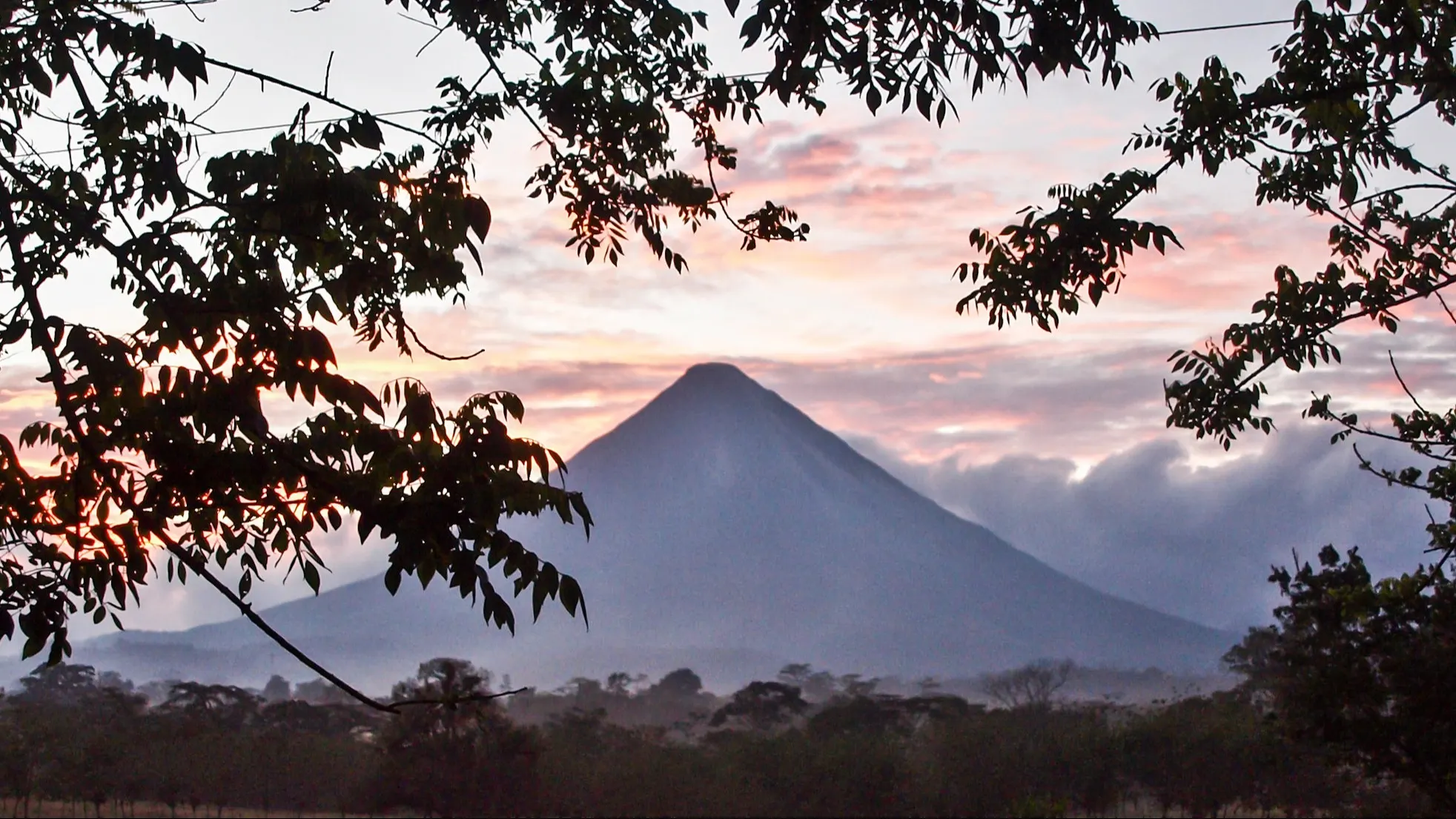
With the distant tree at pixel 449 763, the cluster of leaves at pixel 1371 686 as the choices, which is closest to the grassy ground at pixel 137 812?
the distant tree at pixel 449 763

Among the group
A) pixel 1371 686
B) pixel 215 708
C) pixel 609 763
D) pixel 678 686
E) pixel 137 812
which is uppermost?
pixel 1371 686

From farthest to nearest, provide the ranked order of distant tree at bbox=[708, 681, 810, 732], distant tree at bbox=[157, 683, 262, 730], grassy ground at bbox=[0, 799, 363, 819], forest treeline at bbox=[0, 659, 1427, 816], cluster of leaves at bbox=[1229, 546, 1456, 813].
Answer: distant tree at bbox=[708, 681, 810, 732] < distant tree at bbox=[157, 683, 262, 730] < grassy ground at bbox=[0, 799, 363, 819] < forest treeline at bbox=[0, 659, 1427, 816] < cluster of leaves at bbox=[1229, 546, 1456, 813]

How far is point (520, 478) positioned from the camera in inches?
181

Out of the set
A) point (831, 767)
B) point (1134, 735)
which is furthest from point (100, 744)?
point (1134, 735)

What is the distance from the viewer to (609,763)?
67000mm

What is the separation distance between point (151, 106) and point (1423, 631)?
51.9 ft

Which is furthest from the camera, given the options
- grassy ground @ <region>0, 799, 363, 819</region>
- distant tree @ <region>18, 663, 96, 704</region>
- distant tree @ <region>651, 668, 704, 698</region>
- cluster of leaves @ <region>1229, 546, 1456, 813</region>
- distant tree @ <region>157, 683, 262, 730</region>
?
distant tree @ <region>651, 668, 704, 698</region>

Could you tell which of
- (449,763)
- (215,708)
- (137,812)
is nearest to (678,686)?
(215,708)

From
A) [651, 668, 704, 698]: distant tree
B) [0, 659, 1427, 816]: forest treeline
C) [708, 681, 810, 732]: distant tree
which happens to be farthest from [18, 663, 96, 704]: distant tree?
[651, 668, 704, 698]: distant tree

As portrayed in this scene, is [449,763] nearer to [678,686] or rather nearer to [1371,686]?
[1371,686]

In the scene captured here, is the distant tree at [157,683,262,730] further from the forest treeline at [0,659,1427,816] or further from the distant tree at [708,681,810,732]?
the distant tree at [708,681,810,732]

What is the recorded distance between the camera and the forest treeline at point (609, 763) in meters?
Answer: 55.7

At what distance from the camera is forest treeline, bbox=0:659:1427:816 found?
183 ft

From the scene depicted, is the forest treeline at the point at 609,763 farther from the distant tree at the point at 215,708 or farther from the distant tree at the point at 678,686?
the distant tree at the point at 678,686
